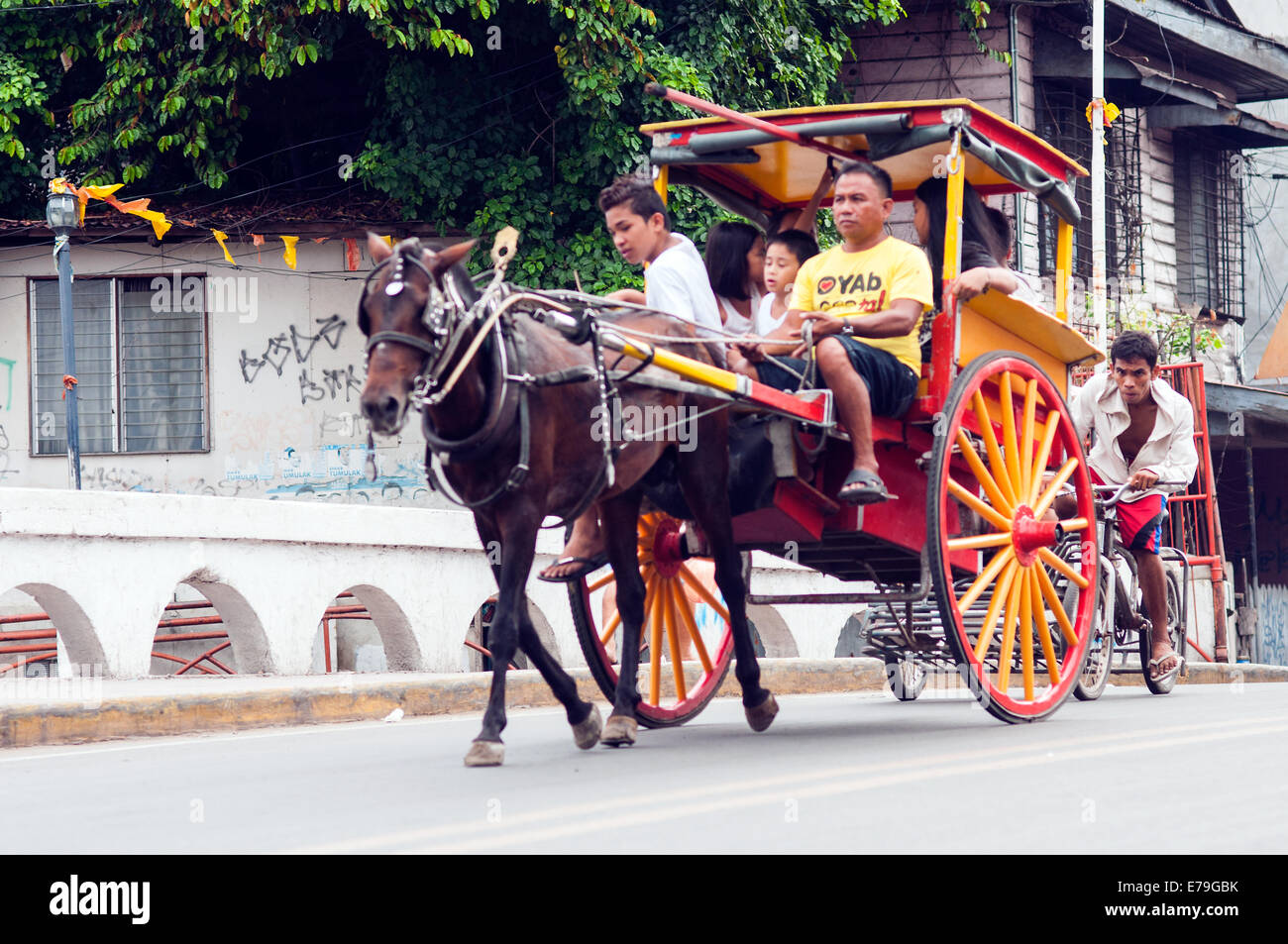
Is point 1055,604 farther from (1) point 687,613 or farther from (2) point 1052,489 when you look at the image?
(1) point 687,613

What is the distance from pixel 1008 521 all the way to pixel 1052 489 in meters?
0.39

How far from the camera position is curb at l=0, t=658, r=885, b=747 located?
8180mm

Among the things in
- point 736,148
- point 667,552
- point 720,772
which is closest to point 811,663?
point 667,552

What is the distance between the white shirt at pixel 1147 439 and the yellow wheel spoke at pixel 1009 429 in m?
2.44

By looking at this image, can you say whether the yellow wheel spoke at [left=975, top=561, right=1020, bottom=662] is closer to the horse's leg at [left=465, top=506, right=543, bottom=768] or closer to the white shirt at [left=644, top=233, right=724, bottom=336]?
the white shirt at [left=644, top=233, right=724, bottom=336]

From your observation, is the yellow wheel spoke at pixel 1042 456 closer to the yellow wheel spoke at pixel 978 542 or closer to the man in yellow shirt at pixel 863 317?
the yellow wheel spoke at pixel 978 542

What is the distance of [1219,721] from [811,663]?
496cm

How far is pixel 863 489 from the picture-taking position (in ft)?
21.9

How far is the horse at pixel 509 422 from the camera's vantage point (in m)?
5.63

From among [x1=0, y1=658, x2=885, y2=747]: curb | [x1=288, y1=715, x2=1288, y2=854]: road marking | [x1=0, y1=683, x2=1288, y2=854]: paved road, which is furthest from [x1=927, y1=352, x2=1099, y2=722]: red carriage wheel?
[x1=0, y1=658, x2=885, y2=747]: curb

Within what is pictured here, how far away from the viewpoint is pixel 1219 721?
24.9 ft

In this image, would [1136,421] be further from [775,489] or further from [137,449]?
[137,449]

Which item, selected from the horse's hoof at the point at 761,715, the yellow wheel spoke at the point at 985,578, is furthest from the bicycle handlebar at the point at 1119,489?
the horse's hoof at the point at 761,715

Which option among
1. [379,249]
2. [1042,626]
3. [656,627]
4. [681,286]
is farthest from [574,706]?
[1042,626]
